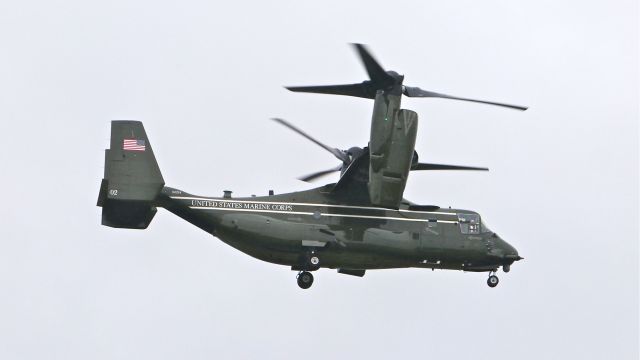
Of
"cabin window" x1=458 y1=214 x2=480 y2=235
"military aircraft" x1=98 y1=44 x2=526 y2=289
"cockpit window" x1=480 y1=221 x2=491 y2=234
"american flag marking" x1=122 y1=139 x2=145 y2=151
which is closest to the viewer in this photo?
"military aircraft" x1=98 y1=44 x2=526 y2=289

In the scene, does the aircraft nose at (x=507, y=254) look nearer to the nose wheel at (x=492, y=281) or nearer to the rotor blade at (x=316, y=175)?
the nose wheel at (x=492, y=281)

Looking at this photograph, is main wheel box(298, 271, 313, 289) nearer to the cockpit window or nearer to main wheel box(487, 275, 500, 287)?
the cockpit window

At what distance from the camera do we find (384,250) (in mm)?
47594

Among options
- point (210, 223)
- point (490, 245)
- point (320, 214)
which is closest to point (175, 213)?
point (210, 223)

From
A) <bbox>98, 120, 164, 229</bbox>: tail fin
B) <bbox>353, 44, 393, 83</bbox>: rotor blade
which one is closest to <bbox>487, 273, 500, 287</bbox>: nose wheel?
<bbox>353, 44, 393, 83</bbox>: rotor blade

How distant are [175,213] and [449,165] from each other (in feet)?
34.2

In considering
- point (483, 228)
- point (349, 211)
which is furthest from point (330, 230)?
point (483, 228)

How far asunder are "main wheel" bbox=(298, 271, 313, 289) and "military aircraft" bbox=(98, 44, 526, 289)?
0.03 metres

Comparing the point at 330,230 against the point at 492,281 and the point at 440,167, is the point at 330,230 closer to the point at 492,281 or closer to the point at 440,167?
the point at 440,167

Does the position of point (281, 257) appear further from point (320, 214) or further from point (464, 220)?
point (464, 220)

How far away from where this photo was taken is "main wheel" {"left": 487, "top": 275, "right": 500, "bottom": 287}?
50.4 m

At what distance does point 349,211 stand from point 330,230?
100cm

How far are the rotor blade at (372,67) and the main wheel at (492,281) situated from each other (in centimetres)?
959

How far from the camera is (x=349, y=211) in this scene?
4750cm
